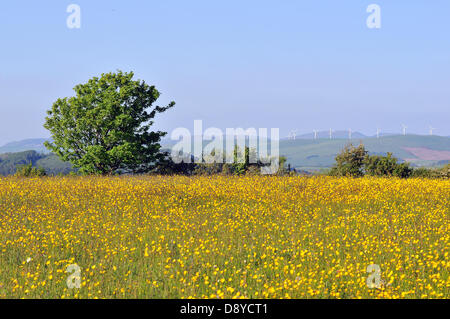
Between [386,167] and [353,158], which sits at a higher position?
[353,158]

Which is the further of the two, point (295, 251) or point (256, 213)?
point (256, 213)

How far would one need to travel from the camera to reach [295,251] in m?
8.52

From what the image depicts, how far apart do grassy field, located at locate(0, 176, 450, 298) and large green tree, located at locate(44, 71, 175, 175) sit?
18534mm

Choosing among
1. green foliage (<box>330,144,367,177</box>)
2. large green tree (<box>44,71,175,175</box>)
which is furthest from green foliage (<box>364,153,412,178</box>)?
large green tree (<box>44,71,175,175</box>)

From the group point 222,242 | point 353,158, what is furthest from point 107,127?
point 222,242

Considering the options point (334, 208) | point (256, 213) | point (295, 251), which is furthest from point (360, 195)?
point (295, 251)

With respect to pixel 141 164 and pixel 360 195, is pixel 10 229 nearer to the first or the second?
pixel 360 195

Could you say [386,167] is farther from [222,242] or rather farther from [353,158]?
[222,242]

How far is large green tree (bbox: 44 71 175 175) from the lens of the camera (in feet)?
110

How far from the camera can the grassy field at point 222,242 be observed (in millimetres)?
6832

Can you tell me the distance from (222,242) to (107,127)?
27.2 m

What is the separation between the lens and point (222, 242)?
28.8ft

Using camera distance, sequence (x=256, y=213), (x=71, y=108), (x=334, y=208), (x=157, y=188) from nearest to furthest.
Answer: (x=256, y=213) < (x=334, y=208) < (x=157, y=188) < (x=71, y=108)
